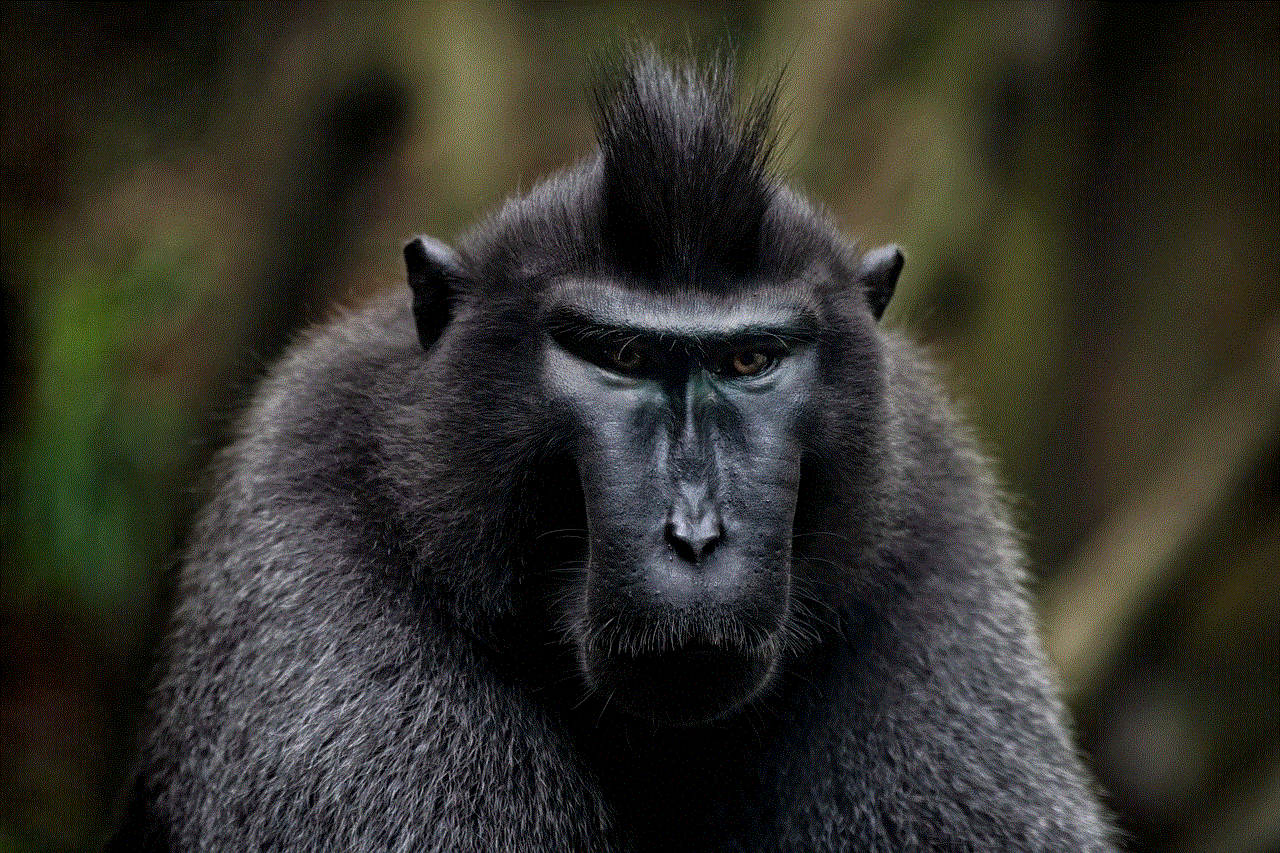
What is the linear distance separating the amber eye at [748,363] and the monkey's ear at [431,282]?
46.0 inches

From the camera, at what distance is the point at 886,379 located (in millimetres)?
5242

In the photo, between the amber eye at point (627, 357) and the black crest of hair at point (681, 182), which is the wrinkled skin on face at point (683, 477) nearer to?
the amber eye at point (627, 357)

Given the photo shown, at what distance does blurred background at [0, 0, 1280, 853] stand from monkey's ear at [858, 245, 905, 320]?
58.9 inches

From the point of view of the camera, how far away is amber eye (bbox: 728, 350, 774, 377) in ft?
15.4

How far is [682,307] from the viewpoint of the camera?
4738mm

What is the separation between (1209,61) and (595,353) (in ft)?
29.1

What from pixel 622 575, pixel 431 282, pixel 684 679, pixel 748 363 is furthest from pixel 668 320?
pixel 684 679

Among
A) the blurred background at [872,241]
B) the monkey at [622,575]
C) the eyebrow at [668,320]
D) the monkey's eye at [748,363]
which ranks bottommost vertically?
the blurred background at [872,241]

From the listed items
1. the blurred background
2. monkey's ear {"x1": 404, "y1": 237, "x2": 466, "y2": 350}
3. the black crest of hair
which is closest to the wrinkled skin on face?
the black crest of hair

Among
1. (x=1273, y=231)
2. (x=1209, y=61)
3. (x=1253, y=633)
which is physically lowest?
(x=1253, y=633)

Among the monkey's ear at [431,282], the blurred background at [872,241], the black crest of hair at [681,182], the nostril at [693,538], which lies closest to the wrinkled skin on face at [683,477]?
the nostril at [693,538]

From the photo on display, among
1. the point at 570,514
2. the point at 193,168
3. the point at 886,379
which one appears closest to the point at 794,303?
the point at 886,379

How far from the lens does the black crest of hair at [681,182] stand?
4.80 metres

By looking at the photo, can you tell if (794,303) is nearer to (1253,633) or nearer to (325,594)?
(325,594)
